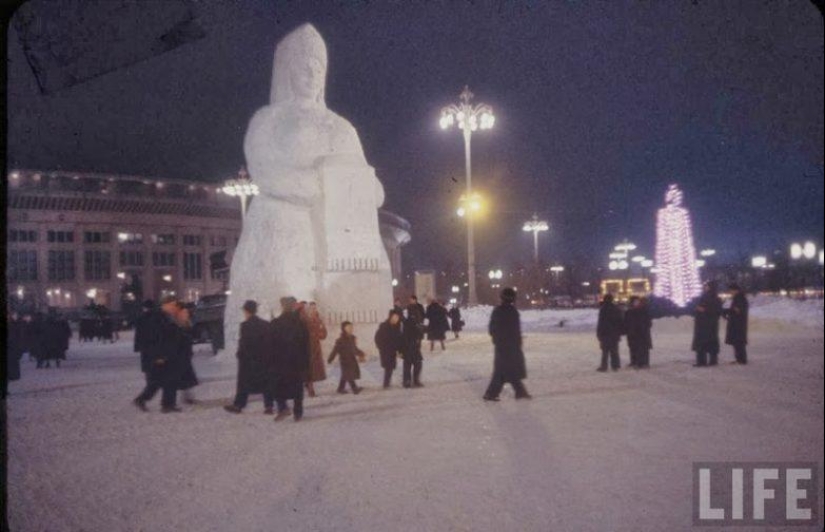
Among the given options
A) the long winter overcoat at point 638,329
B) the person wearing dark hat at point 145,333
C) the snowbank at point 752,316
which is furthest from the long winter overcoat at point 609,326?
the person wearing dark hat at point 145,333

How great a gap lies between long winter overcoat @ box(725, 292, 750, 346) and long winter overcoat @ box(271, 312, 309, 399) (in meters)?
8.65

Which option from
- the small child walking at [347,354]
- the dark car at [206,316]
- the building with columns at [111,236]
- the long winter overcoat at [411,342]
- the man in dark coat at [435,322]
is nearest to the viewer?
the small child walking at [347,354]

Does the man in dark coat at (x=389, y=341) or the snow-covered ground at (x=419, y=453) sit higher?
the man in dark coat at (x=389, y=341)

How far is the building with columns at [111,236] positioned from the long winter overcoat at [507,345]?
47.7m

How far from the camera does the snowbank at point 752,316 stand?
22.7 meters

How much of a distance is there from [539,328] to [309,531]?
1052 inches

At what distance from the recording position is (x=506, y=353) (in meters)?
11.0

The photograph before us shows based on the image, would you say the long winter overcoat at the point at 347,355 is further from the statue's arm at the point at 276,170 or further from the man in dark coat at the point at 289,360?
the statue's arm at the point at 276,170

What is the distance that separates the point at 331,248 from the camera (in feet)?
58.9

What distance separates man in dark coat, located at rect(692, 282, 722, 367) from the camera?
47.6ft

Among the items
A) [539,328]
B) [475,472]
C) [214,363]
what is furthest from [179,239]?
[475,472]

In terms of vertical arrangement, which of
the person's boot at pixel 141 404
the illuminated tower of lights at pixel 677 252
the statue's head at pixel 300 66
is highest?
the statue's head at pixel 300 66

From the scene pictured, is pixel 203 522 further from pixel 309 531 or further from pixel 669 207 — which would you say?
pixel 669 207

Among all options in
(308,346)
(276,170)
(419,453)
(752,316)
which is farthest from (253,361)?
(752,316)
